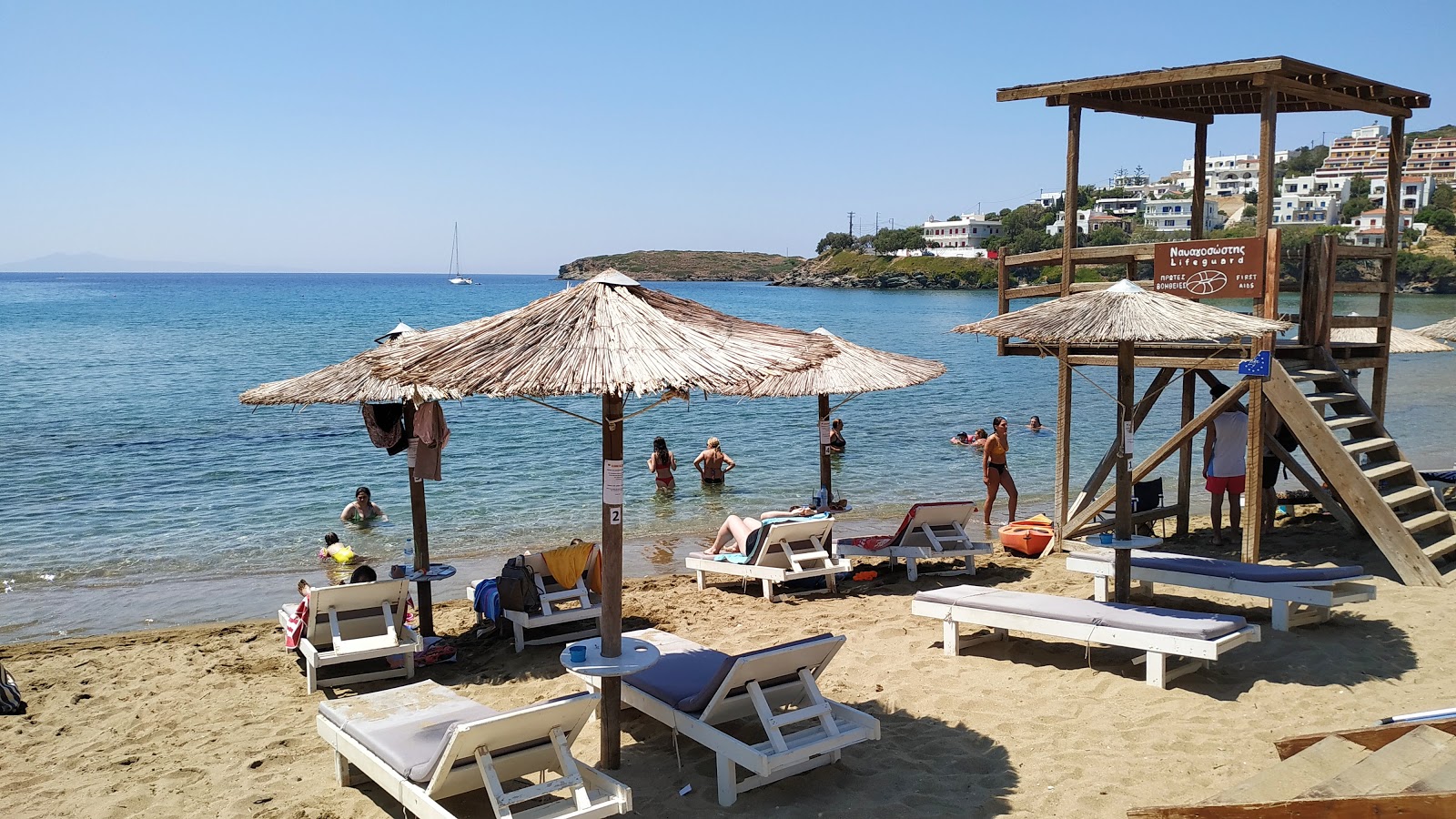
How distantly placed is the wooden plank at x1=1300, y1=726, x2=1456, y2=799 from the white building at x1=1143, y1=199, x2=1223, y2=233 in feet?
469

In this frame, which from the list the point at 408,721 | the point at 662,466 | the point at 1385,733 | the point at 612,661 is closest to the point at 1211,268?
the point at 1385,733

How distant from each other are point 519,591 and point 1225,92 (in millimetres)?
8799

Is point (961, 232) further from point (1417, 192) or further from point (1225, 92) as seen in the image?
point (1225, 92)

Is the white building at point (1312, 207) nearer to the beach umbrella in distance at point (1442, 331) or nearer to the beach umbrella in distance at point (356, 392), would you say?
the beach umbrella in distance at point (1442, 331)

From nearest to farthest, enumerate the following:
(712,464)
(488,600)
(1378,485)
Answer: (488,600) → (1378,485) → (712,464)

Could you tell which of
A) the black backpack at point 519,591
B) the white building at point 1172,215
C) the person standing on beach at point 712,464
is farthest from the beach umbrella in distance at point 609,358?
the white building at point 1172,215

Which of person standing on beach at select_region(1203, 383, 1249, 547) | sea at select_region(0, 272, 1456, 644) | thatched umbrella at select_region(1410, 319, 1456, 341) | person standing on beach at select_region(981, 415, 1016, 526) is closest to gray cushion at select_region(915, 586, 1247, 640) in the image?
person standing on beach at select_region(1203, 383, 1249, 547)

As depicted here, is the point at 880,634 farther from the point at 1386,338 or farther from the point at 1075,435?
the point at 1075,435

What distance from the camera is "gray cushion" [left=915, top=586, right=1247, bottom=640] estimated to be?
6.29 m

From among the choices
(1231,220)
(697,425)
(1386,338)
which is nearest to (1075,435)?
(697,425)

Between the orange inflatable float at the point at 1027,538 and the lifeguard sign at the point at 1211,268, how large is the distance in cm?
281

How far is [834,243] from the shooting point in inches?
6476

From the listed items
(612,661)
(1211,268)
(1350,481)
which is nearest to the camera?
(612,661)

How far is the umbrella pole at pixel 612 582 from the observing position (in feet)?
17.1
